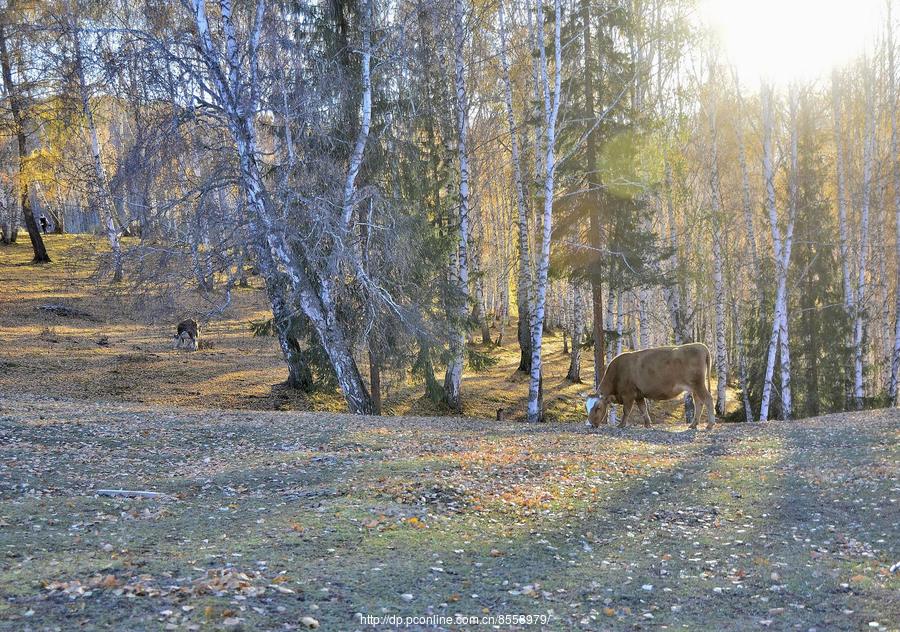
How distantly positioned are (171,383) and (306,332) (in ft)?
Result: 15.7

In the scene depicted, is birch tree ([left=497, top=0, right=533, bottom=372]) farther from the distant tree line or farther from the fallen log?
the fallen log

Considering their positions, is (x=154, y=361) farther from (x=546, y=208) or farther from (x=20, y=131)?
(x=20, y=131)

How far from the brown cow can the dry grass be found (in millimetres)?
1539

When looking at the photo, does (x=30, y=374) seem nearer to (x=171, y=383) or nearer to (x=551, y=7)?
(x=171, y=383)

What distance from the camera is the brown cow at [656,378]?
1672 centimetres

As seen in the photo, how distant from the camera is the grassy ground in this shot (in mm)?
5477

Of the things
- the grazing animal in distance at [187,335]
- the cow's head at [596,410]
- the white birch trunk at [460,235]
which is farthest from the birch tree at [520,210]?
the grazing animal in distance at [187,335]

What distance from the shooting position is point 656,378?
1719cm

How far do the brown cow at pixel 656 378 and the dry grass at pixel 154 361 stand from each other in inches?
60.6

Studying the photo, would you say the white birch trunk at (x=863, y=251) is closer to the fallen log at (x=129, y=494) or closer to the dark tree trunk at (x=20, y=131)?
the fallen log at (x=129, y=494)

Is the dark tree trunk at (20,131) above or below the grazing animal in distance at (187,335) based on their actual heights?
above

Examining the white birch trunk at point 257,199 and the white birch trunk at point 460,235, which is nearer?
the white birch trunk at point 257,199

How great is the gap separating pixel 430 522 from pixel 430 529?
0.69 feet

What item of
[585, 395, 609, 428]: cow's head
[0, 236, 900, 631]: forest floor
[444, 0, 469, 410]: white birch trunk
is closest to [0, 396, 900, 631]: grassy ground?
[0, 236, 900, 631]: forest floor
